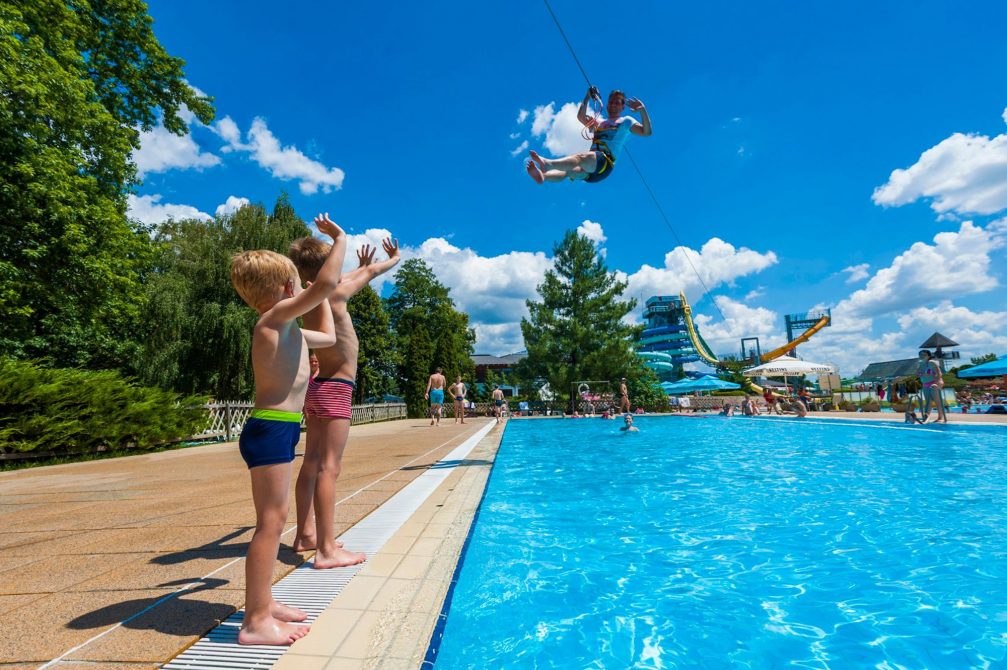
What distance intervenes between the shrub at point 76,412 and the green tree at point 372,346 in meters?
23.9

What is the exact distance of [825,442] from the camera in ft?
35.5

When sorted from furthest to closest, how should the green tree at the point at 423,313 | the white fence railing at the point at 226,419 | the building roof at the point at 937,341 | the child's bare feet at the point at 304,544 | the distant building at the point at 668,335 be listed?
the distant building at the point at 668,335 → the green tree at the point at 423,313 → the building roof at the point at 937,341 → the white fence railing at the point at 226,419 → the child's bare feet at the point at 304,544

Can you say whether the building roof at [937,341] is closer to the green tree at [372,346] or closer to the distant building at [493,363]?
the green tree at [372,346]

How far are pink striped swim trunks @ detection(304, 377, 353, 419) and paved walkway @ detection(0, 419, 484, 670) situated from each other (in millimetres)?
896

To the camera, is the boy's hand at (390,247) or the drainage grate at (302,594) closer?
the drainage grate at (302,594)

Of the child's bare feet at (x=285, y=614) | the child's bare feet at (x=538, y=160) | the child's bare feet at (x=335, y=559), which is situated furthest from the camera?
the child's bare feet at (x=538, y=160)

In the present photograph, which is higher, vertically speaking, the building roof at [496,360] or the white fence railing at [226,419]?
the building roof at [496,360]

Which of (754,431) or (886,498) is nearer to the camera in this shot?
(886,498)

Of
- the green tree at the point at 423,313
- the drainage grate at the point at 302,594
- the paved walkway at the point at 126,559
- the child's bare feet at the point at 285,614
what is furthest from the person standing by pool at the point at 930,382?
the green tree at the point at 423,313

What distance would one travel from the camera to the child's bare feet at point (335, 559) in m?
2.63

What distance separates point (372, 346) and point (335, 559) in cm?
3498

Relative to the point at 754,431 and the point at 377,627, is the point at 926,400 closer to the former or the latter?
the point at 754,431

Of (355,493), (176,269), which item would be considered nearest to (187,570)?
(355,493)

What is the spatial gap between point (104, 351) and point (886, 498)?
24.9 metres
